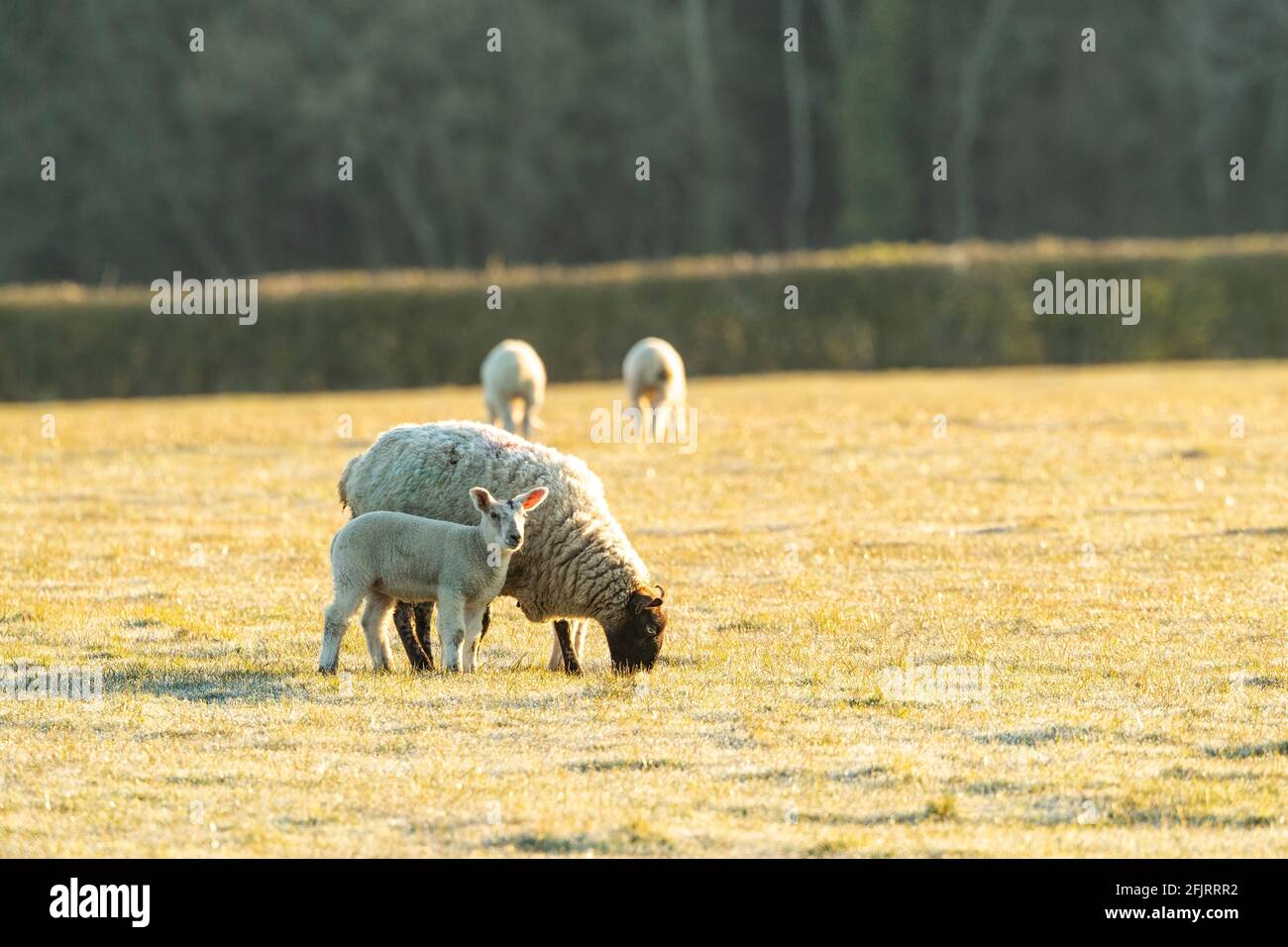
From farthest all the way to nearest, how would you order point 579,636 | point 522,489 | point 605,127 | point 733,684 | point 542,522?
1. point 605,127
2. point 579,636
3. point 522,489
4. point 542,522
5. point 733,684

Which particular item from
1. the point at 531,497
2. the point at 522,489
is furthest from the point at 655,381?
the point at 531,497

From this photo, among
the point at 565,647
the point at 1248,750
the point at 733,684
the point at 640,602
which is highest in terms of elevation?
the point at 640,602

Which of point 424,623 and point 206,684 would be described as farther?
point 424,623

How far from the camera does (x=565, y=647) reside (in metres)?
10.9

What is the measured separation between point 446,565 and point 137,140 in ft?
178

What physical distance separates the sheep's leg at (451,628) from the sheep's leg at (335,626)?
0.46m

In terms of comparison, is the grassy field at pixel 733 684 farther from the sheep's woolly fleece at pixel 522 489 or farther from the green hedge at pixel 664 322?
the green hedge at pixel 664 322

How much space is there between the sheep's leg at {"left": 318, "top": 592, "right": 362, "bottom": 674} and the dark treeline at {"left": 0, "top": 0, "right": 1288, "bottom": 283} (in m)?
49.2

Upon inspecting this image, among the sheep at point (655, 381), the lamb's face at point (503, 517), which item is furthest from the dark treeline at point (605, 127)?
the lamb's face at point (503, 517)

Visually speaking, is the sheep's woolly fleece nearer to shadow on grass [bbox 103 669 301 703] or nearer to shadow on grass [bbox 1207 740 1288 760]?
shadow on grass [bbox 103 669 301 703]

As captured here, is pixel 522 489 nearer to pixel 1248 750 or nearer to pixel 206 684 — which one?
pixel 206 684

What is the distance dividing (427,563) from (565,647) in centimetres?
106

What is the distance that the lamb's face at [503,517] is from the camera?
32.7 ft
